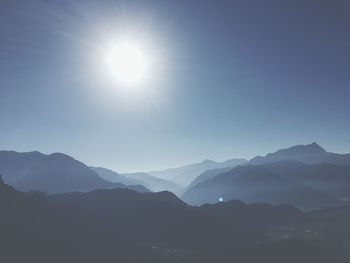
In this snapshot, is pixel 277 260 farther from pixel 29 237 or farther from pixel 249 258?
pixel 29 237

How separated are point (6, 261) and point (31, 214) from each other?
43.5 m

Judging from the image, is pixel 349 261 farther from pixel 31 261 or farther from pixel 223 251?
pixel 31 261

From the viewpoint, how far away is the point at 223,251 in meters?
189

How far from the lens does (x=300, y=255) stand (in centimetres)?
17688

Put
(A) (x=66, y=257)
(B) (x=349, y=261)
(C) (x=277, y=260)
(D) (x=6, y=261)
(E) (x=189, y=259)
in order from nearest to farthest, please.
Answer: (D) (x=6, y=261)
(A) (x=66, y=257)
(C) (x=277, y=260)
(E) (x=189, y=259)
(B) (x=349, y=261)

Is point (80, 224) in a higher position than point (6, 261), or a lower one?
higher

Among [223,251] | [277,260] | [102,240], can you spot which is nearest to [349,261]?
[277,260]

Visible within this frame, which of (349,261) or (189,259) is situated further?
(349,261)

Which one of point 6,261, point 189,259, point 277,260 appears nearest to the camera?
point 6,261

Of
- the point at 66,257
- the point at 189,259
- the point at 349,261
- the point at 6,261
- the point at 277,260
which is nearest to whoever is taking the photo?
the point at 6,261

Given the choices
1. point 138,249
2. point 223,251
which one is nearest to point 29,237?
point 138,249

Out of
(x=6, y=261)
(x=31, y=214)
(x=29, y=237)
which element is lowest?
(x=6, y=261)

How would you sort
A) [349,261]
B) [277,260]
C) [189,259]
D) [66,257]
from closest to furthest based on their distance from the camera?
1. [66,257]
2. [277,260]
3. [189,259]
4. [349,261]

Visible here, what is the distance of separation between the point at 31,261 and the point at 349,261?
531ft
